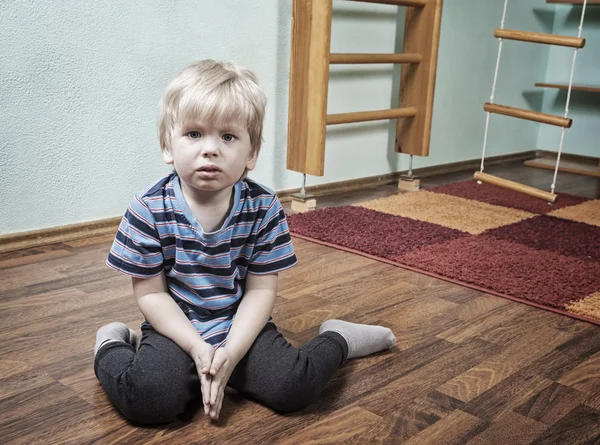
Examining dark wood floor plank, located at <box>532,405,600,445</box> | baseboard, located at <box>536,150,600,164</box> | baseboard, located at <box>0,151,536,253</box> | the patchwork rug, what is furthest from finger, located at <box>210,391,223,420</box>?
baseboard, located at <box>536,150,600,164</box>

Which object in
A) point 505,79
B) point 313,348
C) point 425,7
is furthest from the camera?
point 505,79

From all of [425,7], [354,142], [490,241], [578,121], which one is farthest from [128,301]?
[578,121]

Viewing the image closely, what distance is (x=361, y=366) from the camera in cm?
119

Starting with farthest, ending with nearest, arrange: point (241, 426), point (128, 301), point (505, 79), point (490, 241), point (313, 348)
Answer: point (505, 79)
point (490, 241)
point (128, 301)
point (313, 348)
point (241, 426)

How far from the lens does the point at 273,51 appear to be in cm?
229

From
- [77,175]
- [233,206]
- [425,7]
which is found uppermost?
[425,7]

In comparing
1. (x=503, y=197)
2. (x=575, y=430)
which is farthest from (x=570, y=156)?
(x=575, y=430)

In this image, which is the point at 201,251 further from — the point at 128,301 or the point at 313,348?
the point at 128,301

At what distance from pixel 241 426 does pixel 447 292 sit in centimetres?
75

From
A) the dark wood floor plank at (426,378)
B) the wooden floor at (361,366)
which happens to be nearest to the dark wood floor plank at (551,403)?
the wooden floor at (361,366)

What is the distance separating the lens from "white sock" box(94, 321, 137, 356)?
3.58ft

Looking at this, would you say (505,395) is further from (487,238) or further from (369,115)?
(369,115)

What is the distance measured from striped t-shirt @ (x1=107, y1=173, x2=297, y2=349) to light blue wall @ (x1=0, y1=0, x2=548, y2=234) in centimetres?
82

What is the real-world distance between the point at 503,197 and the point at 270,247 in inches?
68.8
